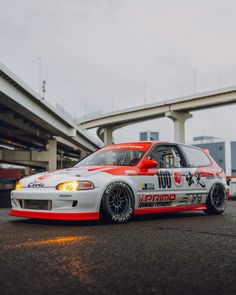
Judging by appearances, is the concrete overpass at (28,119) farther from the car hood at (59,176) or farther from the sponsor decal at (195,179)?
the car hood at (59,176)

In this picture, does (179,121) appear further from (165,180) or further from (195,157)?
(165,180)

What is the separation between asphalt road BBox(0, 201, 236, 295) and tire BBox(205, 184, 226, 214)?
269 centimetres

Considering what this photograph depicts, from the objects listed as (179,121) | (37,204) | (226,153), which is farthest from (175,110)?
(226,153)

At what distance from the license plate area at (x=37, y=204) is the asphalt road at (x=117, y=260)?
65 centimetres

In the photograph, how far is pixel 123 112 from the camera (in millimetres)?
59719

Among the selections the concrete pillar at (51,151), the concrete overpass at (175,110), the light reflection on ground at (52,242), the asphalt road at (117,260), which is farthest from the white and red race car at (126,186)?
the concrete pillar at (51,151)

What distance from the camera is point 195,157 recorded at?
354 inches

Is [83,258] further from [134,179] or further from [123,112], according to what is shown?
[123,112]

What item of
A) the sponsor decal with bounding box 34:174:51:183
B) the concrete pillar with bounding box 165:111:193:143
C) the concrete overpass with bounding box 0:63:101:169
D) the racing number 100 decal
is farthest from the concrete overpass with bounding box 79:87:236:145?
the sponsor decal with bounding box 34:174:51:183

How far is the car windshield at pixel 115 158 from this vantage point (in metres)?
7.77

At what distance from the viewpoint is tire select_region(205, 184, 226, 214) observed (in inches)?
350

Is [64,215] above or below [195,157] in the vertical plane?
below

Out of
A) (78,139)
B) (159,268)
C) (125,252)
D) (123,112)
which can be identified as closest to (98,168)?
(125,252)

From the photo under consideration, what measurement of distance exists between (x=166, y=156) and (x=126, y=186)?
1.50 m
